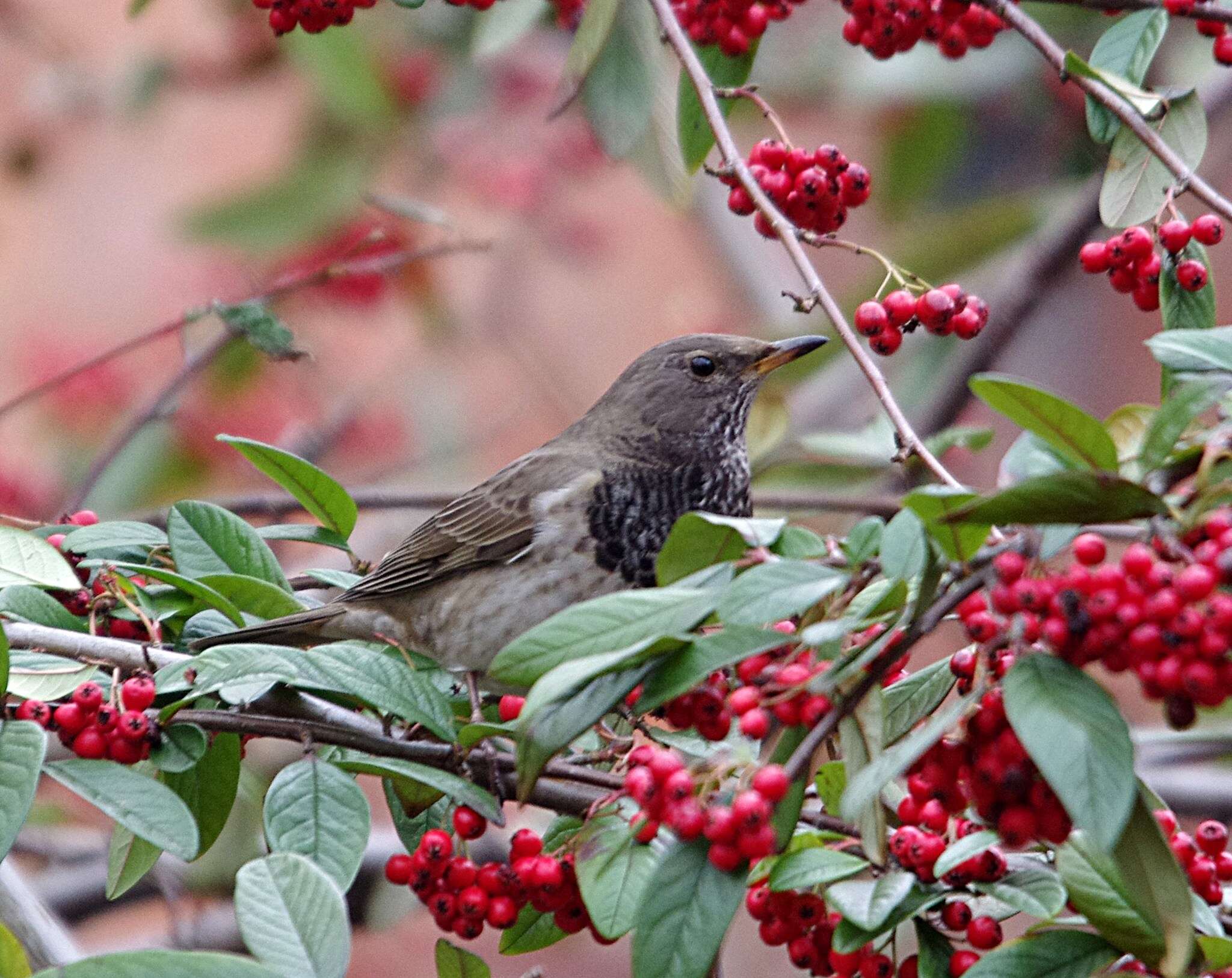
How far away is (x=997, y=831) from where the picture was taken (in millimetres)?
1321

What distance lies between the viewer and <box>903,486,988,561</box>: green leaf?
1.22 m

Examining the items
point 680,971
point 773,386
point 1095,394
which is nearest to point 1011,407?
point 680,971

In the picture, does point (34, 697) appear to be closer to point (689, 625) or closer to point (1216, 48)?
point (689, 625)

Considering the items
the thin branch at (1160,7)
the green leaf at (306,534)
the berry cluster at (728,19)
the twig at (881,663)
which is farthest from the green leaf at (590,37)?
the twig at (881,663)

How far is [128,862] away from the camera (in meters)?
1.77

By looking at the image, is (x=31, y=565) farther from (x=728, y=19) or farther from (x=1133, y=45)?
(x=1133, y=45)

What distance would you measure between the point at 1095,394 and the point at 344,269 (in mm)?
4468

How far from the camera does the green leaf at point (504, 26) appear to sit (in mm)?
2666

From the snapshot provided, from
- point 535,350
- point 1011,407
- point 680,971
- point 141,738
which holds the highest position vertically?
point 1011,407

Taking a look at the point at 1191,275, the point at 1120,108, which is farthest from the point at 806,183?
the point at 1191,275

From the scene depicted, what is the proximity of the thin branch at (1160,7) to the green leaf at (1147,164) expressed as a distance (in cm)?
10

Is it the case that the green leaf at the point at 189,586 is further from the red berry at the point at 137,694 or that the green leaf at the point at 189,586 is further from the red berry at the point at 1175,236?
the red berry at the point at 1175,236

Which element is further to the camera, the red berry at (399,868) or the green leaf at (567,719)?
the red berry at (399,868)

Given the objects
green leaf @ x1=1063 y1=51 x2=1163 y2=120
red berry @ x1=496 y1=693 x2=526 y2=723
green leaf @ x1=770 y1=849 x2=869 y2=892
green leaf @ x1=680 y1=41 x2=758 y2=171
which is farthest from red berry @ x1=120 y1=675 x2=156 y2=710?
green leaf @ x1=1063 y1=51 x2=1163 y2=120
